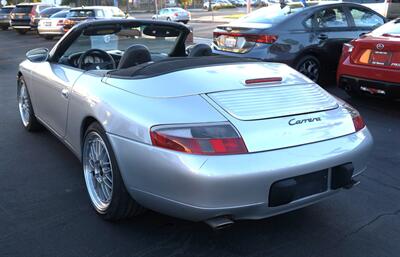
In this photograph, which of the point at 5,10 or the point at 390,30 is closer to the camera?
the point at 390,30

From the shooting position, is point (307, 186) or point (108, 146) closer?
point (307, 186)

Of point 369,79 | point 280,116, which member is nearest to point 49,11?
point 369,79

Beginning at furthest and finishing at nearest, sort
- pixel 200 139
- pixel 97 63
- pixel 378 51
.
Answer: pixel 378 51 < pixel 97 63 < pixel 200 139

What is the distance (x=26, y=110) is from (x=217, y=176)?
374 cm

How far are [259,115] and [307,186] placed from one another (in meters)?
0.53

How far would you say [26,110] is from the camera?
5473mm

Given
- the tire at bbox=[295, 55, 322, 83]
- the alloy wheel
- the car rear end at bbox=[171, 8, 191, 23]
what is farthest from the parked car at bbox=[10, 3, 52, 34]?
the alloy wheel

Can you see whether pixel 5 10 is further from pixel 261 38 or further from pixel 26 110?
pixel 26 110

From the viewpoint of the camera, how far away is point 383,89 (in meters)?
5.92

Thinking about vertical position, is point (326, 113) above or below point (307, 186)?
above

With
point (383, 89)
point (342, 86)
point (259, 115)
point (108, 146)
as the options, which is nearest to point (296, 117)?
point (259, 115)

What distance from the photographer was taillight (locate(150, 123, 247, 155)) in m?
2.57

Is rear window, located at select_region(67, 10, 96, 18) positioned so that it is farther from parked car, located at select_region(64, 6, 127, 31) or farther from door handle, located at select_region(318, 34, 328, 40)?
door handle, located at select_region(318, 34, 328, 40)

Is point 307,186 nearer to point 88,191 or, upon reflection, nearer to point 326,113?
point 326,113
